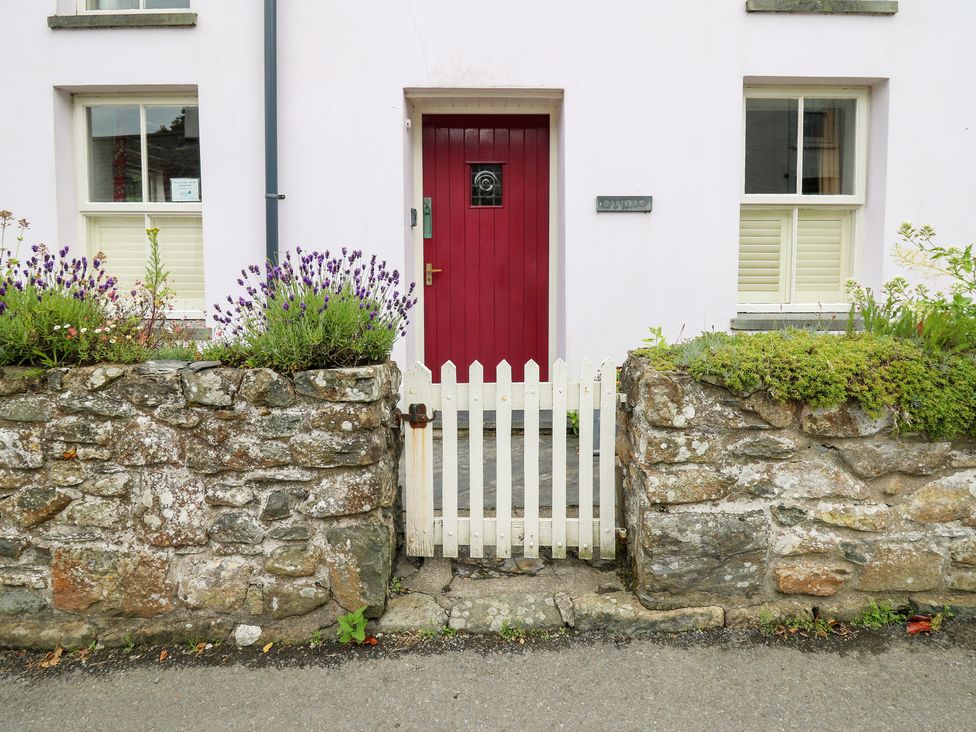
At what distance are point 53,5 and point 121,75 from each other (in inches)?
29.3

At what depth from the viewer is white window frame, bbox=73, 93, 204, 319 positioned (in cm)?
537

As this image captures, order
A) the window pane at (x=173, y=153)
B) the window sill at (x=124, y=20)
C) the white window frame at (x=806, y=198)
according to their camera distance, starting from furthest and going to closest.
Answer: the window pane at (x=173, y=153) < the white window frame at (x=806, y=198) < the window sill at (x=124, y=20)

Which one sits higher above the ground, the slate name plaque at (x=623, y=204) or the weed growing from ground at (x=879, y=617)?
the slate name plaque at (x=623, y=204)

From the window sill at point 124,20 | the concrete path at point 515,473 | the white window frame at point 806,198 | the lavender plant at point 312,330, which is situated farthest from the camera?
→ the white window frame at point 806,198

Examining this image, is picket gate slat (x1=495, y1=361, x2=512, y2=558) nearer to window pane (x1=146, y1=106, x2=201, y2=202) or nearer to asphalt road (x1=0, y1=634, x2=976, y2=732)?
asphalt road (x1=0, y1=634, x2=976, y2=732)

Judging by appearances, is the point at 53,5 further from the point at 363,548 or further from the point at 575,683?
the point at 575,683

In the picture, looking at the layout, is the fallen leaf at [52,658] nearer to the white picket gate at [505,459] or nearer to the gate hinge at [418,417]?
the white picket gate at [505,459]

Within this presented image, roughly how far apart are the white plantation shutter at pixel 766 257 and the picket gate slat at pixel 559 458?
294 cm

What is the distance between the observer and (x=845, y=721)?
2.34 m

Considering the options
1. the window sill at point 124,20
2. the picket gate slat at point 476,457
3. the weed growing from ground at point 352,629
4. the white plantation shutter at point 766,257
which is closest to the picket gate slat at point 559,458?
the picket gate slat at point 476,457

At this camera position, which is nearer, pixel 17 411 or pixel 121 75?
pixel 17 411

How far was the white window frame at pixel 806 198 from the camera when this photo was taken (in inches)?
210

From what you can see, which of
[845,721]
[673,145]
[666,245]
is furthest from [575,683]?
[673,145]

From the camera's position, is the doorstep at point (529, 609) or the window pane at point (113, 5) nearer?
the doorstep at point (529, 609)
